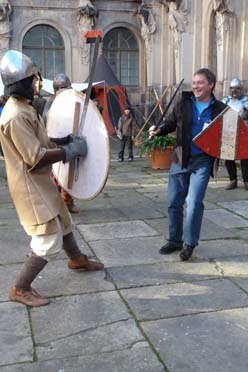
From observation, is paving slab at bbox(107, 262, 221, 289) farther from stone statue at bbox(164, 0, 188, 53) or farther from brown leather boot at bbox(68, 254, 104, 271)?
stone statue at bbox(164, 0, 188, 53)

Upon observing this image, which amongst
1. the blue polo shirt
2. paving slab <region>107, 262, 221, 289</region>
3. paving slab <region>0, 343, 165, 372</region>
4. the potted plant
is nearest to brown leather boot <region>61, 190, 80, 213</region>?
paving slab <region>107, 262, 221, 289</region>

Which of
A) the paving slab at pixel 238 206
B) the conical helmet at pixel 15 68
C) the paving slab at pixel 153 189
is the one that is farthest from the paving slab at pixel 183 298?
the paving slab at pixel 153 189

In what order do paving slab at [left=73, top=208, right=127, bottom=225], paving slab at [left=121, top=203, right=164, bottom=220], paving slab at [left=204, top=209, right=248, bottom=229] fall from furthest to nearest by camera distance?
paving slab at [left=121, top=203, right=164, bottom=220] < paving slab at [left=73, top=208, right=127, bottom=225] < paving slab at [left=204, top=209, right=248, bottom=229]

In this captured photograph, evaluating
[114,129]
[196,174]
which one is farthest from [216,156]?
[114,129]

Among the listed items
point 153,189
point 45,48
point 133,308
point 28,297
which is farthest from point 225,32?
point 28,297

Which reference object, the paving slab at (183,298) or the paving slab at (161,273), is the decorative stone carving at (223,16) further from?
the paving slab at (183,298)

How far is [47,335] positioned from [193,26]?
551 inches

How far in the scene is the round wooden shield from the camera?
3643 mm

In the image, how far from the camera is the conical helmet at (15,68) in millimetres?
3205

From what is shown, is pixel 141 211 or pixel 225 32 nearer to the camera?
→ pixel 141 211

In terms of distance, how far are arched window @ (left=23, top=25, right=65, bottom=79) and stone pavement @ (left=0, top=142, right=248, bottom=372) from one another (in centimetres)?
1422

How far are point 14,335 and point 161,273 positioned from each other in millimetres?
1433

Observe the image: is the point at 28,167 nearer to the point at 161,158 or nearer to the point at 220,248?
the point at 220,248

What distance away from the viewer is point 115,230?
5.41 meters
